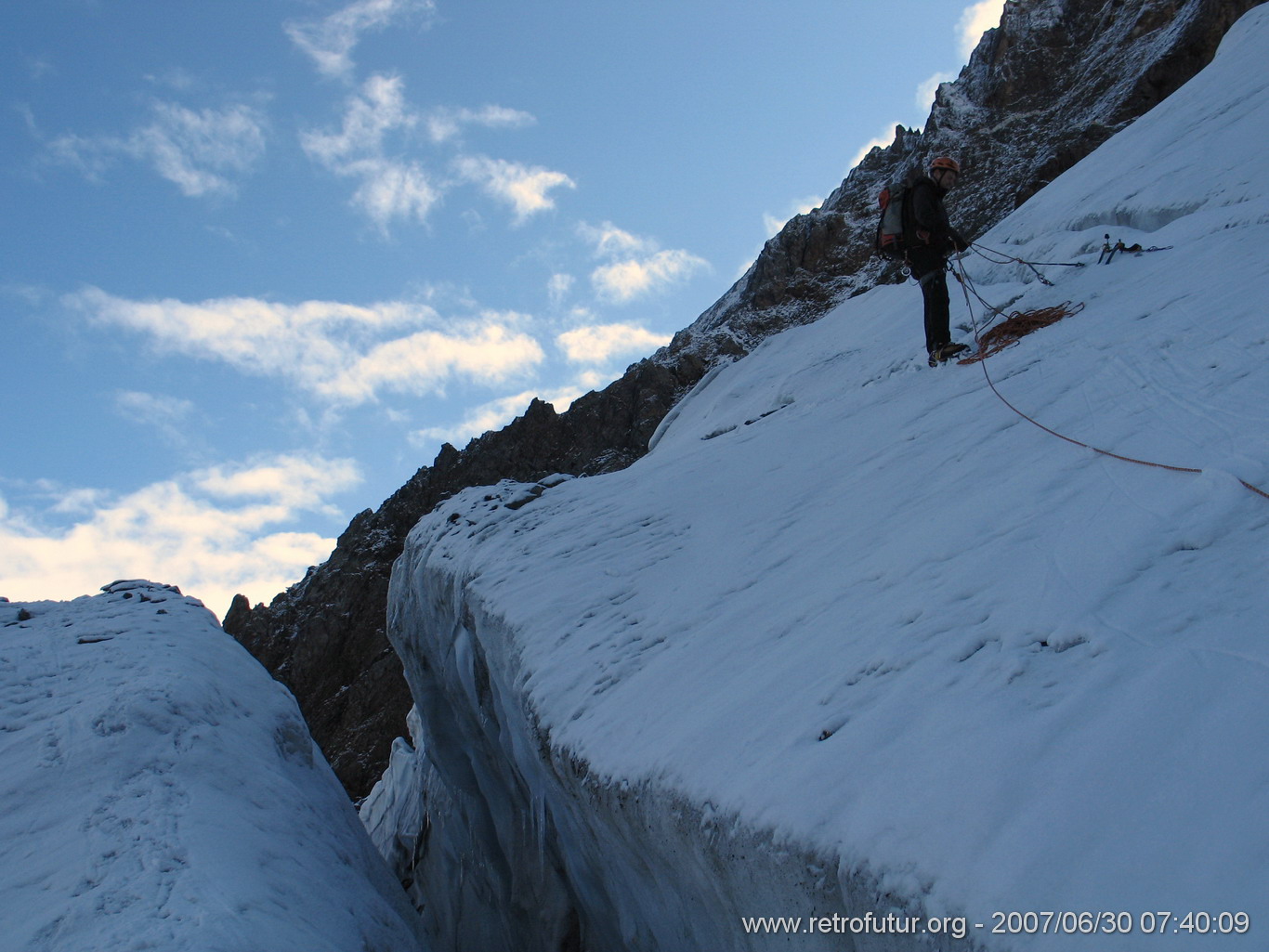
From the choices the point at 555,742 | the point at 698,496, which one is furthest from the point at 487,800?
the point at 555,742

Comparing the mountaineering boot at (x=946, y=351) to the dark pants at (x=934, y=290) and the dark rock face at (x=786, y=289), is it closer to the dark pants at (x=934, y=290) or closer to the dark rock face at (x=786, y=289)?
the dark pants at (x=934, y=290)

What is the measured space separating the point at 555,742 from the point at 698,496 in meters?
2.78

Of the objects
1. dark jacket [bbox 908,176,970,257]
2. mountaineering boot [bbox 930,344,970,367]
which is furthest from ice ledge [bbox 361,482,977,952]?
dark jacket [bbox 908,176,970,257]

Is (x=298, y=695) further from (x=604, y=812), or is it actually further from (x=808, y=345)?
(x=604, y=812)

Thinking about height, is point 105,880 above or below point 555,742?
above

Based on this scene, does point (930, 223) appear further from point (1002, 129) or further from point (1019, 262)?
point (1002, 129)

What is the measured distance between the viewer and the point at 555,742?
4020 millimetres

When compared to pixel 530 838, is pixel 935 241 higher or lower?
higher

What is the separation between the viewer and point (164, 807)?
13.1 feet

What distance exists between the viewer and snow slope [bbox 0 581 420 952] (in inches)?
126

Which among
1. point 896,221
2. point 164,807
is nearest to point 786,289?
point 896,221

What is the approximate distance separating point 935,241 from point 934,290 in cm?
38

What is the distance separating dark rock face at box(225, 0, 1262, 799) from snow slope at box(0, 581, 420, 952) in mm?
18262
